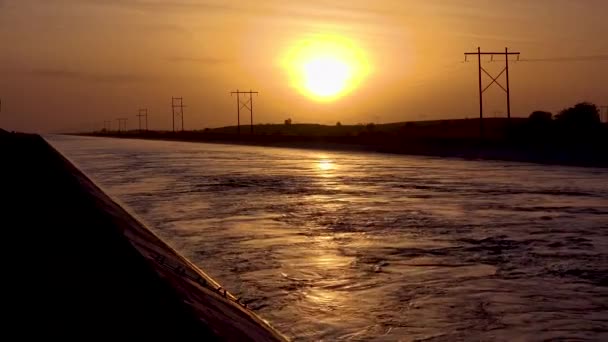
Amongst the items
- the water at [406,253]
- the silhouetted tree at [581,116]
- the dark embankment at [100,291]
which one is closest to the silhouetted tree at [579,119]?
the silhouetted tree at [581,116]

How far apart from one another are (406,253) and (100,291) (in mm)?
7147

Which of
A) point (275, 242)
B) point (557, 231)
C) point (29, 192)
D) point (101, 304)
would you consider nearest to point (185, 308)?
point (101, 304)

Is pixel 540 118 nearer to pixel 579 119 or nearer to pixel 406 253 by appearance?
pixel 579 119

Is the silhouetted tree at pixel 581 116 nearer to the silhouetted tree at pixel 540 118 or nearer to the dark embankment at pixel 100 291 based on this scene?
the silhouetted tree at pixel 540 118

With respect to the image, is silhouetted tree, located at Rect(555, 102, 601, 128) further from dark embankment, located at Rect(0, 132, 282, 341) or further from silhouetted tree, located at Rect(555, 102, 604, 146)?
dark embankment, located at Rect(0, 132, 282, 341)

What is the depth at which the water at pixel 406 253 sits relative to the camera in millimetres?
9391

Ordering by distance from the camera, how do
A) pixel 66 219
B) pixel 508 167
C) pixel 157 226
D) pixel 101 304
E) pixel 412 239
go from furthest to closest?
1. pixel 508 167
2. pixel 157 226
3. pixel 412 239
4. pixel 66 219
5. pixel 101 304

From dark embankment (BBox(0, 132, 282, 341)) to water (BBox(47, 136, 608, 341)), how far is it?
746mm

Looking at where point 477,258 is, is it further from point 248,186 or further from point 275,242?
point 248,186

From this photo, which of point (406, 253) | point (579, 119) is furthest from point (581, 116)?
point (406, 253)

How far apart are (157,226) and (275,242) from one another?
472cm

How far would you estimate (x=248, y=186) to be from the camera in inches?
1256

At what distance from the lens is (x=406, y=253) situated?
14.2m

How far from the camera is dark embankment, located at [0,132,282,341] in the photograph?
685 centimetres
